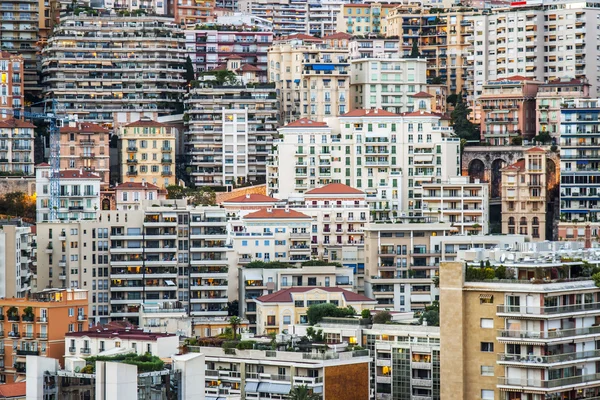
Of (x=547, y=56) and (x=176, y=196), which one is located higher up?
(x=547, y=56)

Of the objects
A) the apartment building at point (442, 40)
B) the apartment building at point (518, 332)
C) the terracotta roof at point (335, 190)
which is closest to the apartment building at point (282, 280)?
the terracotta roof at point (335, 190)

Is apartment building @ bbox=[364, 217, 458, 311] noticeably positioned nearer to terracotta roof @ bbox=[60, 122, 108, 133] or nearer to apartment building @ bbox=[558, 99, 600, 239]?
apartment building @ bbox=[558, 99, 600, 239]

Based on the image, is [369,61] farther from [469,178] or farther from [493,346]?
[493,346]

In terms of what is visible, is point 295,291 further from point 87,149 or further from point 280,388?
point 87,149

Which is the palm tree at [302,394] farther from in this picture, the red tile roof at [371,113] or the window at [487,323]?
the red tile roof at [371,113]

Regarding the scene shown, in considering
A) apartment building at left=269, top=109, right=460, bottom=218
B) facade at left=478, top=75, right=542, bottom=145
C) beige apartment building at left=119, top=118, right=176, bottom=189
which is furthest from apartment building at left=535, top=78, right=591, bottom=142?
beige apartment building at left=119, top=118, right=176, bottom=189

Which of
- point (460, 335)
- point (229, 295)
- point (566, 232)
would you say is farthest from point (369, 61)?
point (460, 335)
